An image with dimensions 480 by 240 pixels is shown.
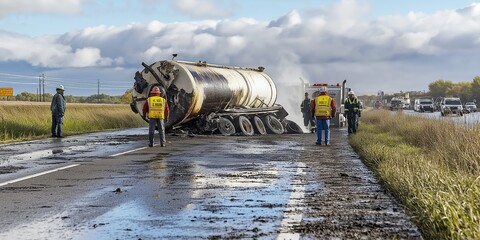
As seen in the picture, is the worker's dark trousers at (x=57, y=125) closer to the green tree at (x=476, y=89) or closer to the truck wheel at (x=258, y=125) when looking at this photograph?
the truck wheel at (x=258, y=125)

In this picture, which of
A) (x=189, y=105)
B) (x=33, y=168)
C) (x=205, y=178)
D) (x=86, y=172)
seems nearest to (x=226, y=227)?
(x=205, y=178)

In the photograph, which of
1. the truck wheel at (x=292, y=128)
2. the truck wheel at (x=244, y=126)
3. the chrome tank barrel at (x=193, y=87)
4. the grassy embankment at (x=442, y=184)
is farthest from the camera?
the truck wheel at (x=292, y=128)

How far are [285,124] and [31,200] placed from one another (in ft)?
74.0

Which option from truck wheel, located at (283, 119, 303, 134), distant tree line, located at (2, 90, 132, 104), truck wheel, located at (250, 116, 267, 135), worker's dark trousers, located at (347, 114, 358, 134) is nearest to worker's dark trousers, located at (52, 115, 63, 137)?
truck wheel, located at (250, 116, 267, 135)

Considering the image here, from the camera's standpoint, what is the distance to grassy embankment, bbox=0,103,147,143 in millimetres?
24891

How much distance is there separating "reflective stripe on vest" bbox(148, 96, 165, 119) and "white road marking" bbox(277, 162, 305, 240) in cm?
892

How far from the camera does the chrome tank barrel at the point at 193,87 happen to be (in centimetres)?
2342

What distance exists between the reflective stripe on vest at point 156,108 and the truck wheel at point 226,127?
6.72 meters

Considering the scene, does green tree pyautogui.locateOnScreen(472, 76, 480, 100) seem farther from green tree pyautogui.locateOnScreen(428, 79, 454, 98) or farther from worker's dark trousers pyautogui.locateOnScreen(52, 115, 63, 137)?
worker's dark trousers pyautogui.locateOnScreen(52, 115, 63, 137)

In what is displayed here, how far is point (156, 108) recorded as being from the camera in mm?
18734

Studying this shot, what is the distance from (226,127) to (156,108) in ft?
23.4

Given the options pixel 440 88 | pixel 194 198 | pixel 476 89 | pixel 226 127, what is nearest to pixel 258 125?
pixel 226 127

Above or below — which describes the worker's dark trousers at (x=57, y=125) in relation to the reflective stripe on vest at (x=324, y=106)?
below

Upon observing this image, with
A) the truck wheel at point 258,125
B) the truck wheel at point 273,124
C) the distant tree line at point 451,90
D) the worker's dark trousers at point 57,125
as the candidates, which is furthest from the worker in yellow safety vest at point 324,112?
the distant tree line at point 451,90
